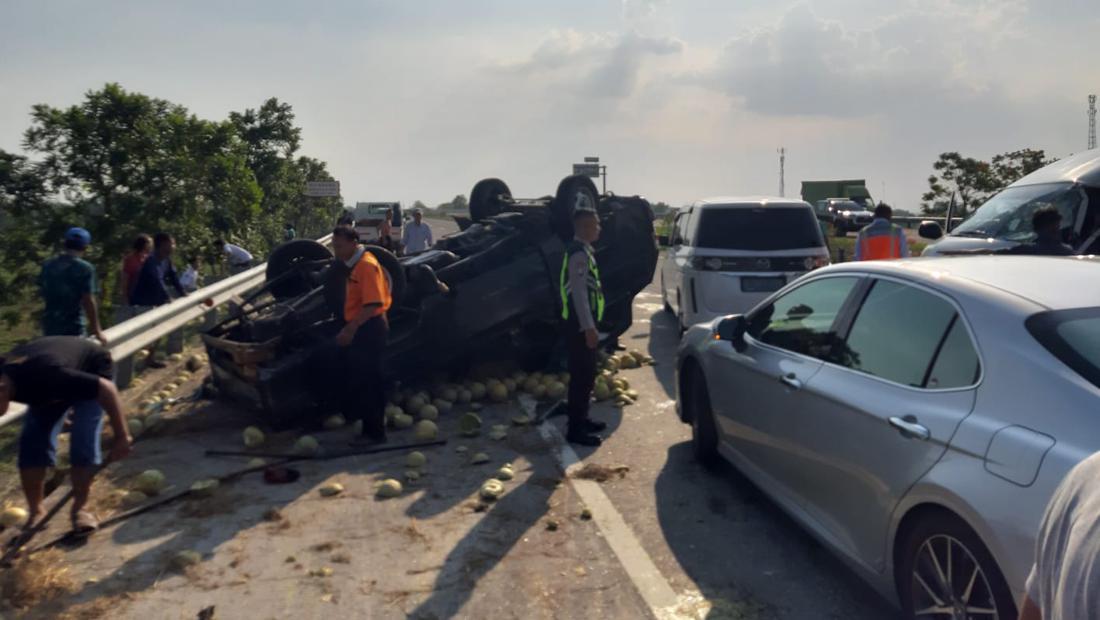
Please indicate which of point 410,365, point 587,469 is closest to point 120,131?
point 410,365

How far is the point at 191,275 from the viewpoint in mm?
13922

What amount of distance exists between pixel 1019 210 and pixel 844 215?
3325 centimetres

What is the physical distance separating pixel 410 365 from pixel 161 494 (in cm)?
264

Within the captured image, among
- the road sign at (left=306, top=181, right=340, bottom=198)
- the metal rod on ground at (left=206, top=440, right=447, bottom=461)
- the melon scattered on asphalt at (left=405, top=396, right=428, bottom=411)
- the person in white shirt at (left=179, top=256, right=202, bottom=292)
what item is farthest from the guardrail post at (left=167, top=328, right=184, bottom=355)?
the road sign at (left=306, top=181, right=340, bottom=198)

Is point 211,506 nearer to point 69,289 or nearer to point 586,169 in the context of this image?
point 69,289

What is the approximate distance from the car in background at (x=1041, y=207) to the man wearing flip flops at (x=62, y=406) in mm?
8541

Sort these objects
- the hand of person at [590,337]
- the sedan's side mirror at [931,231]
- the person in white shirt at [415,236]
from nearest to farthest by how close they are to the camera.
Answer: the hand of person at [590,337]
the sedan's side mirror at [931,231]
the person in white shirt at [415,236]

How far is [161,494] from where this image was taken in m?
6.11

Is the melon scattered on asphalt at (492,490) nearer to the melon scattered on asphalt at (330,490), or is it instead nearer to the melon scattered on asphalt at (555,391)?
the melon scattered on asphalt at (330,490)

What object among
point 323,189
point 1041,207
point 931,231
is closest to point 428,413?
point 1041,207

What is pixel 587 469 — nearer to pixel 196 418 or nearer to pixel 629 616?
pixel 629 616

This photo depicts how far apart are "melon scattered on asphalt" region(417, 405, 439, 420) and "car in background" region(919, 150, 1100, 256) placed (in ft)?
19.6

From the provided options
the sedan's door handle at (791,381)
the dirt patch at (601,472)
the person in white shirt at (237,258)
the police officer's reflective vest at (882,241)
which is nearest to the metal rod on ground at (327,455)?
the dirt patch at (601,472)

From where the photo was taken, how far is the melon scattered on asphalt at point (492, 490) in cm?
594
